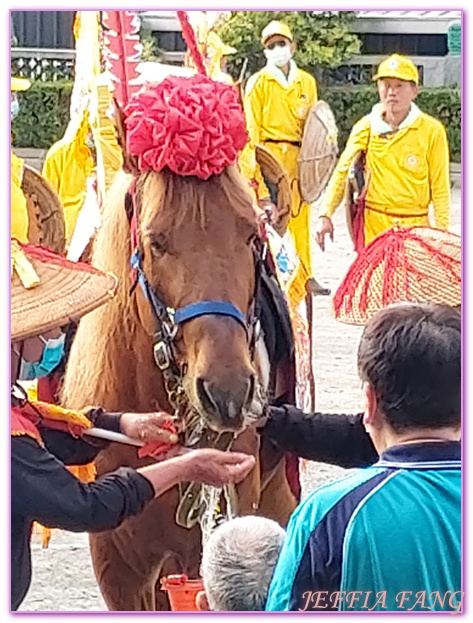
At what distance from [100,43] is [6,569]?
1764mm

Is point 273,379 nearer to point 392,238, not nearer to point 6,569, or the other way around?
point 392,238

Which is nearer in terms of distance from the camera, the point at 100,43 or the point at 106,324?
the point at 106,324

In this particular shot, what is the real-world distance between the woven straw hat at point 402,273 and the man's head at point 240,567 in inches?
36.2

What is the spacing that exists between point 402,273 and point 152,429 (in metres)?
0.65

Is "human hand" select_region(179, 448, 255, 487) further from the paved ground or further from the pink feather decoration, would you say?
the paved ground

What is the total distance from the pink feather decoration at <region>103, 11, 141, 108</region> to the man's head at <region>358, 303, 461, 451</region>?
1.30m

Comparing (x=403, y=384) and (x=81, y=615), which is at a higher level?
(x=403, y=384)

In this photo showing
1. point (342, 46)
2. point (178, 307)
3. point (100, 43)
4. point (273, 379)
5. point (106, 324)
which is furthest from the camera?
point (342, 46)

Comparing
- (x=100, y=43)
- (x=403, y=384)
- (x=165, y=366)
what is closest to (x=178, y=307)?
(x=165, y=366)

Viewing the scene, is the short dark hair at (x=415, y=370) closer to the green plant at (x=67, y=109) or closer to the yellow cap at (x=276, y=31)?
the green plant at (x=67, y=109)

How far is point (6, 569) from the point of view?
233cm

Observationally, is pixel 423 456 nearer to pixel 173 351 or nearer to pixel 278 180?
pixel 173 351

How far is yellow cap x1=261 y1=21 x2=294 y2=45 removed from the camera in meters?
6.07

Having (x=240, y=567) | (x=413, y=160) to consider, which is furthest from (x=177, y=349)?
(x=413, y=160)
